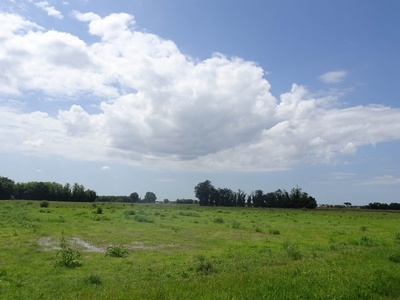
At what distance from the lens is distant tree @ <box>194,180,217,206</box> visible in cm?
17650

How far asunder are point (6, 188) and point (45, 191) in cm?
1478

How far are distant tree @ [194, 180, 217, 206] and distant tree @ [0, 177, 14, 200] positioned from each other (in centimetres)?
7959

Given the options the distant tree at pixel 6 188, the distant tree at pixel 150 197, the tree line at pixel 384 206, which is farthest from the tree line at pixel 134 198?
the tree line at pixel 384 206

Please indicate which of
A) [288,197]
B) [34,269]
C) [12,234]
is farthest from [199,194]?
[34,269]

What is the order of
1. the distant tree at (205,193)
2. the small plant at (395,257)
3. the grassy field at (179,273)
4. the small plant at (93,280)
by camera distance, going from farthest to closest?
the distant tree at (205,193)
the small plant at (395,257)
the small plant at (93,280)
the grassy field at (179,273)

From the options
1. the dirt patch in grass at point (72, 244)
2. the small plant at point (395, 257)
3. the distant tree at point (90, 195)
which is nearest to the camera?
the small plant at point (395, 257)

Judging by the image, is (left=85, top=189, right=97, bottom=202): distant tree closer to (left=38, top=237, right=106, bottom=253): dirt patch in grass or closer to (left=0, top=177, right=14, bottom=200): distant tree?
(left=0, top=177, right=14, bottom=200): distant tree

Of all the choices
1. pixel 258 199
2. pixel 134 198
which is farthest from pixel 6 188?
pixel 258 199

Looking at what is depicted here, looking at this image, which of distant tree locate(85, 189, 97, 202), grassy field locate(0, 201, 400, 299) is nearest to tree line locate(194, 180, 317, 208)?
distant tree locate(85, 189, 97, 202)

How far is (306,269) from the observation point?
1473 centimetres

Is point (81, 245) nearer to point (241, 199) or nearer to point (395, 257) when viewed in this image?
point (395, 257)

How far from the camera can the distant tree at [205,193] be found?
579ft

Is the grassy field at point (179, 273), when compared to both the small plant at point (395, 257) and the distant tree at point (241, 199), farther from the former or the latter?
the distant tree at point (241, 199)

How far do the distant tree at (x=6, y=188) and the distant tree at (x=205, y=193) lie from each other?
7959 centimetres
